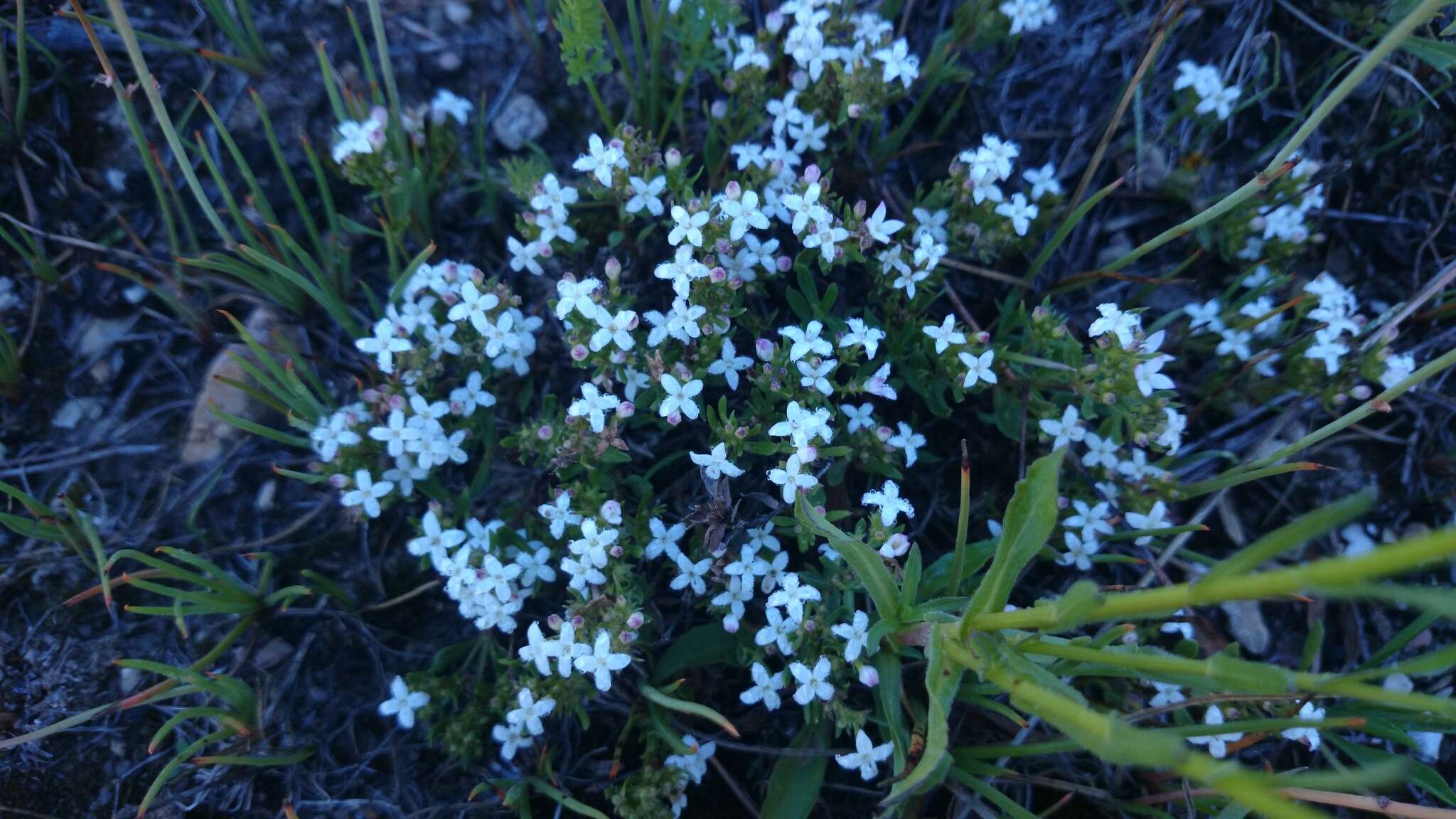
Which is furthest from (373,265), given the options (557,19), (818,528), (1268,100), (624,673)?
(1268,100)

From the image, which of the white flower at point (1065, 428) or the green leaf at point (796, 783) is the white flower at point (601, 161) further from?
the green leaf at point (796, 783)

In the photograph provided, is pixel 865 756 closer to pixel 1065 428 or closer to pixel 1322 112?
pixel 1065 428

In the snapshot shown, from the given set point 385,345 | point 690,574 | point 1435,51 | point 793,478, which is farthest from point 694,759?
point 1435,51

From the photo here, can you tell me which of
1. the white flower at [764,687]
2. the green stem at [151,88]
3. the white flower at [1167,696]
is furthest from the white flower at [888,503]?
the green stem at [151,88]

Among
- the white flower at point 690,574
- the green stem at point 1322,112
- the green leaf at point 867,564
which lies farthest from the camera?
the white flower at point 690,574

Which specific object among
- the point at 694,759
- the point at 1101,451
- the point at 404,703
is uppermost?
the point at 1101,451

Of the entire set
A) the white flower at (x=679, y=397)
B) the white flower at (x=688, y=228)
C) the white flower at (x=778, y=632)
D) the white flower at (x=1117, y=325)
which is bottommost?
the white flower at (x=778, y=632)
